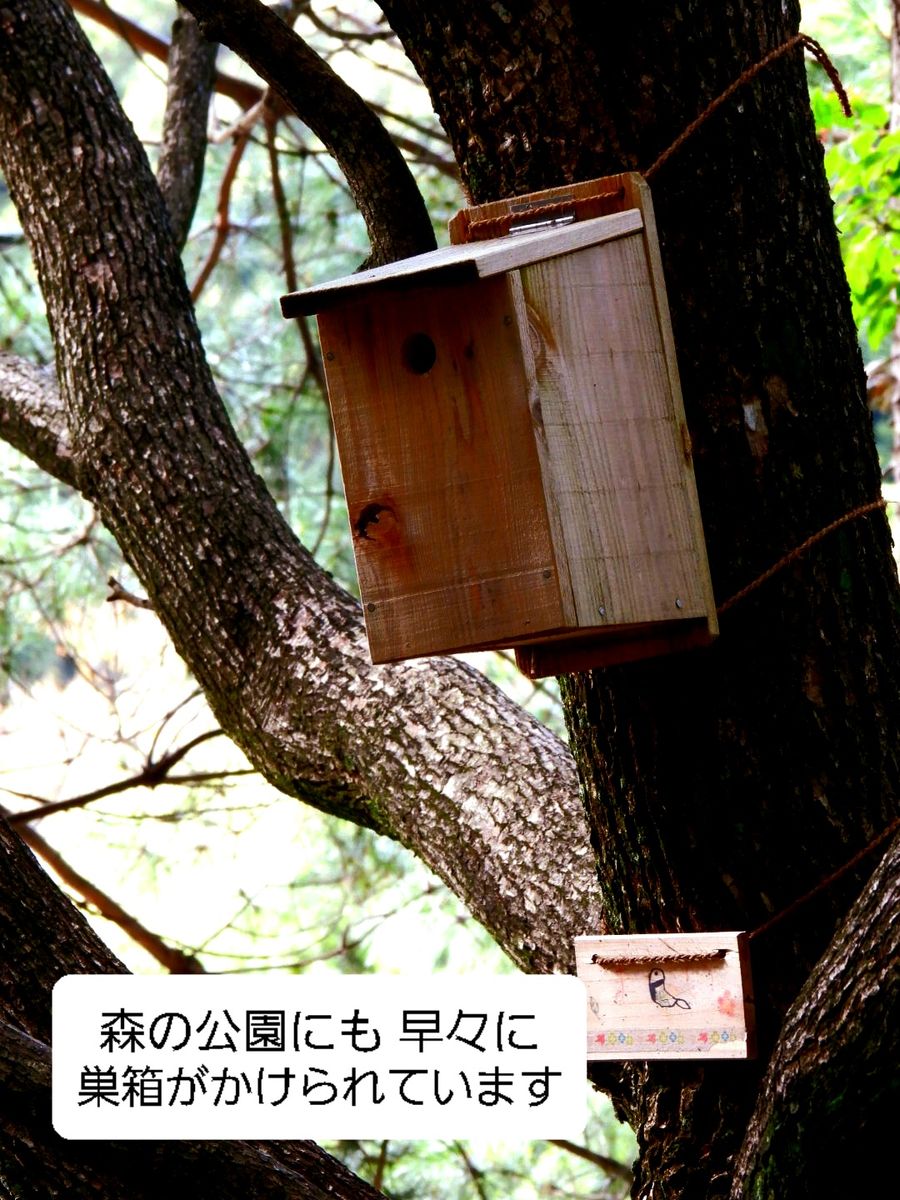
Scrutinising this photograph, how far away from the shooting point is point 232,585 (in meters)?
2.31

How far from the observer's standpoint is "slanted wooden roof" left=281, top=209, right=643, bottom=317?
1234 millimetres

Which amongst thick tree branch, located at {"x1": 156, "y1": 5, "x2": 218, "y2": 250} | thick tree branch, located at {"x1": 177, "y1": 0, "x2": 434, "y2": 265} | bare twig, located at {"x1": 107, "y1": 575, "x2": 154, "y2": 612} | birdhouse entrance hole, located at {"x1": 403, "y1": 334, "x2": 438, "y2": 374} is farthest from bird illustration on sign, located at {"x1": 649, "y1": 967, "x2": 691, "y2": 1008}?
thick tree branch, located at {"x1": 156, "y1": 5, "x2": 218, "y2": 250}

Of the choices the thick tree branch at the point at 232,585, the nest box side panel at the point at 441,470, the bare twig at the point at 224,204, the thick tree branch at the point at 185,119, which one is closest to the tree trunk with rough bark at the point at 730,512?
the nest box side panel at the point at 441,470

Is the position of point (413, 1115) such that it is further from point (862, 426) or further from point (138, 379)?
point (138, 379)

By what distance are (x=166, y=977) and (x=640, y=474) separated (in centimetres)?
67

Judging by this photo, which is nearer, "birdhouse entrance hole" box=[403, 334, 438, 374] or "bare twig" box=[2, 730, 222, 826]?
"birdhouse entrance hole" box=[403, 334, 438, 374]

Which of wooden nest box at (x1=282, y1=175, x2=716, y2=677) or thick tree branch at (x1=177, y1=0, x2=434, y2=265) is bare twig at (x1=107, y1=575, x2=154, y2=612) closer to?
thick tree branch at (x1=177, y1=0, x2=434, y2=265)

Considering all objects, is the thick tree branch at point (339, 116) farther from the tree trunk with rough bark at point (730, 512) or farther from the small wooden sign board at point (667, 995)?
the small wooden sign board at point (667, 995)

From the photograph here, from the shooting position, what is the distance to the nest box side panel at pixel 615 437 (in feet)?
4.29

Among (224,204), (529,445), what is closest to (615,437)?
(529,445)

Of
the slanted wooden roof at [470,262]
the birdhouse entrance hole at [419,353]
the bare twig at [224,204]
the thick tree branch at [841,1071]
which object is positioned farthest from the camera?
the bare twig at [224,204]

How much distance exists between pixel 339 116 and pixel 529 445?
0.56m

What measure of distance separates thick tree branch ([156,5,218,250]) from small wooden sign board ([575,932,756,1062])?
214 cm

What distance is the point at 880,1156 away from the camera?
1170mm
